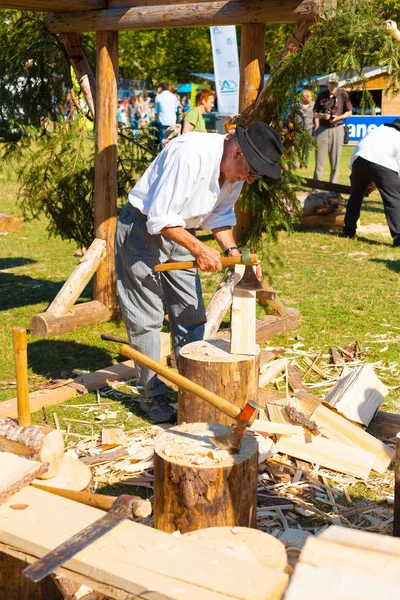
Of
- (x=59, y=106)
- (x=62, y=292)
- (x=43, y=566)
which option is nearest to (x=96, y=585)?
(x=43, y=566)

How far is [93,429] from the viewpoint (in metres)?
5.20

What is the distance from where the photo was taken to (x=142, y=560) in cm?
253

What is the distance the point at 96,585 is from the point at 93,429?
2708mm

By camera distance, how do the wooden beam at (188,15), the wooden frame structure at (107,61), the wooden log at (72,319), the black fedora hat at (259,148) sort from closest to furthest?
the black fedora hat at (259,148) < the wooden beam at (188,15) < the wooden frame structure at (107,61) < the wooden log at (72,319)

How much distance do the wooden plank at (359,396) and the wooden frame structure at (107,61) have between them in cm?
191

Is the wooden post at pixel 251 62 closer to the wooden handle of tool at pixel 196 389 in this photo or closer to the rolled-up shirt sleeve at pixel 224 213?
the rolled-up shirt sleeve at pixel 224 213

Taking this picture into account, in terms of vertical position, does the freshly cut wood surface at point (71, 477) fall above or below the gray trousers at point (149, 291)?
below

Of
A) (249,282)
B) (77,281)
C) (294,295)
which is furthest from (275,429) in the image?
(294,295)

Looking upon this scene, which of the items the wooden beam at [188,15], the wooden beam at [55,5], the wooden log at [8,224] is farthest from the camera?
the wooden log at [8,224]

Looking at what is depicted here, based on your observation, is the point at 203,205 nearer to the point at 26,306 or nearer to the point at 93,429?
the point at 93,429

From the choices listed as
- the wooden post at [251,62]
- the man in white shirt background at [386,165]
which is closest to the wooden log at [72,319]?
the wooden post at [251,62]

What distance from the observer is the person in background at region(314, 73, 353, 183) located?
1385 cm

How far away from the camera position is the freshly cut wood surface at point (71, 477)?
339 cm

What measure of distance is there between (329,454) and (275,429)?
361mm
